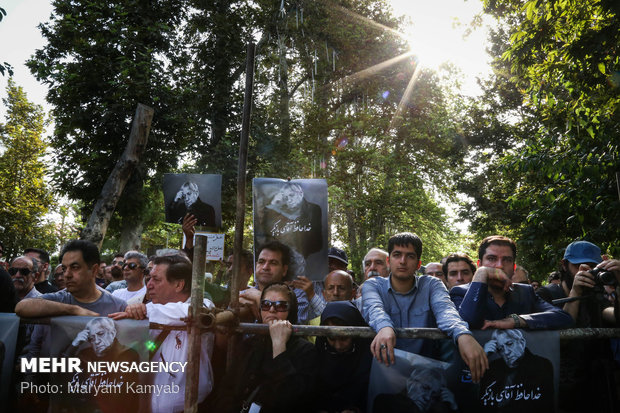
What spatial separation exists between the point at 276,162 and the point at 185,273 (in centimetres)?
1288

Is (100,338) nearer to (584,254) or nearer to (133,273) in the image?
(133,273)

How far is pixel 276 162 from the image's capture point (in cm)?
1622

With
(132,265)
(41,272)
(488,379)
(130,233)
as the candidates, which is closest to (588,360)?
(488,379)

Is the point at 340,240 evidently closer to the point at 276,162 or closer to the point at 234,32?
the point at 276,162

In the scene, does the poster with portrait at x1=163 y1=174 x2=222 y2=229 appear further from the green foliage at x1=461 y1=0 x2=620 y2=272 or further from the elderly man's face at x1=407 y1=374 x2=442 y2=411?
the green foliage at x1=461 y1=0 x2=620 y2=272

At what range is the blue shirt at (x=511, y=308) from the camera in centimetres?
285

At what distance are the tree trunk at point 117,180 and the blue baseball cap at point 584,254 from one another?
292 inches

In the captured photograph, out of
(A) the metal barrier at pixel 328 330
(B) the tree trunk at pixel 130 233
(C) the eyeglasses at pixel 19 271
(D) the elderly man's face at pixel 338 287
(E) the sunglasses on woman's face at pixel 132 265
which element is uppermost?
(B) the tree trunk at pixel 130 233

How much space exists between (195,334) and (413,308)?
146 centimetres

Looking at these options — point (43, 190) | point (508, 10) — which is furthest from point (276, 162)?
point (43, 190)

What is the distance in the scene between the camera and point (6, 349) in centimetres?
275

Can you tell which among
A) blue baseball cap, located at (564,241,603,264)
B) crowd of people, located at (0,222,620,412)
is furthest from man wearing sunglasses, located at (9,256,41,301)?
blue baseball cap, located at (564,241,603,264)

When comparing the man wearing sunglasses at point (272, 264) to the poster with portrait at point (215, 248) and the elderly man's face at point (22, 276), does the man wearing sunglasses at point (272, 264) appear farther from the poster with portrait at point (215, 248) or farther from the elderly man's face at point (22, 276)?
the poster with portrait at point (215, 248)

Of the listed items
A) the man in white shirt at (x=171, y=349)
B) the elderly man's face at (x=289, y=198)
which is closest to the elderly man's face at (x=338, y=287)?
the elderly man's face at (x=289, y=198)
